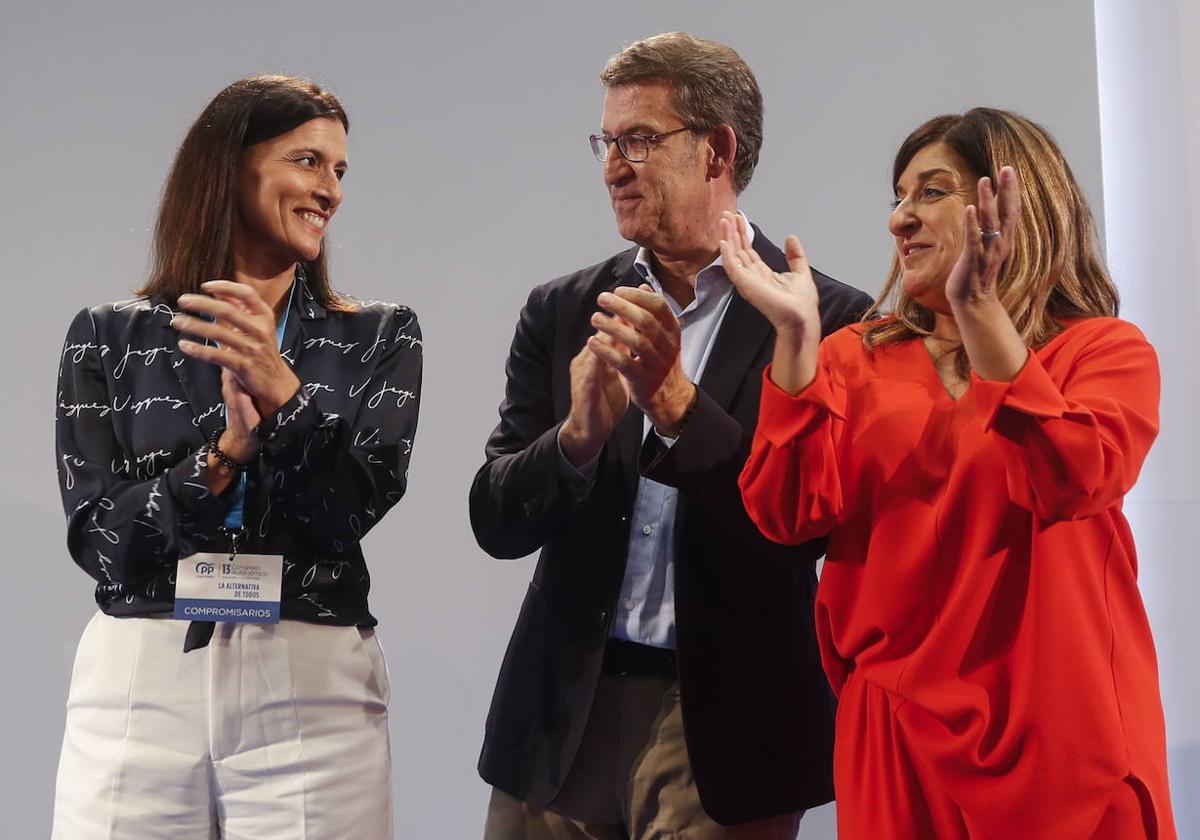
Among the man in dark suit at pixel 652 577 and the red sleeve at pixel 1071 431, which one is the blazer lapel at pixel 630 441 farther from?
the red sleeve at pixel 1071 431

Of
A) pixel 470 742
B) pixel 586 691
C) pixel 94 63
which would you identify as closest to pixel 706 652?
pixel 586 691

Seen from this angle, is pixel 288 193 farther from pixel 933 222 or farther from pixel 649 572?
pixel 933 222

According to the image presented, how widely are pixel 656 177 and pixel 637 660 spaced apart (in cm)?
80

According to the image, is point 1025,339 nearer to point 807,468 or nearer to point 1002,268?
point 1002,268

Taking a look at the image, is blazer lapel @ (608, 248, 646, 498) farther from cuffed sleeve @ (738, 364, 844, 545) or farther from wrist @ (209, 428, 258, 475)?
wrist @ (209, 428, 258, 475)

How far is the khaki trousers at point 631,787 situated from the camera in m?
1.85

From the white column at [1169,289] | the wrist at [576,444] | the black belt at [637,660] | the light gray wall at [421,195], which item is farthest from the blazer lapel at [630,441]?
the white column at [1169,289]

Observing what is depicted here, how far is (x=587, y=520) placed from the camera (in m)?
1.98

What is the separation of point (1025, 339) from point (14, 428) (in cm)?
272

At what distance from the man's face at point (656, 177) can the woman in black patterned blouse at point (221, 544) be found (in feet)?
1.52

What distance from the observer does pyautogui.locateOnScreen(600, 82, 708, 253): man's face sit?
2.10 meters

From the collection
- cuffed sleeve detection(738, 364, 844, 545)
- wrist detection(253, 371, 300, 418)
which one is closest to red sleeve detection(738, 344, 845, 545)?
cuffed sleeve detection(738, 364, 844, 545)

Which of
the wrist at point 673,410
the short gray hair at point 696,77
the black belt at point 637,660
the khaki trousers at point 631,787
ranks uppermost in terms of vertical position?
the short gray hair at point 696,77

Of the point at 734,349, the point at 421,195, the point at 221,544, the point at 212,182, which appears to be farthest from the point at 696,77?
the point at 421,195
